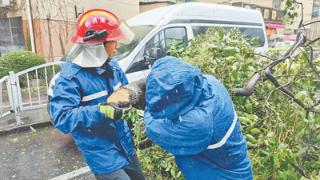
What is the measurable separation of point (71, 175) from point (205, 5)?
5003 millimetres

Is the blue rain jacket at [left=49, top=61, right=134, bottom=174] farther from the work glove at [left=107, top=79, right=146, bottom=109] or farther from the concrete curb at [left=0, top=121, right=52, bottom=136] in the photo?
the concrete curb at [left=0, top=121, right=52, bottom=136]

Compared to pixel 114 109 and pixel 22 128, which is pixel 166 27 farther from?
pixel 114 109

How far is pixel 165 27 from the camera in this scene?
6.03m

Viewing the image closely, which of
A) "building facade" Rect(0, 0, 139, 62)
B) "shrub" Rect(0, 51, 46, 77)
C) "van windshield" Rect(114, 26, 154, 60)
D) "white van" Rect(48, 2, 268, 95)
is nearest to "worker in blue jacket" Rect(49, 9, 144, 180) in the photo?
"white van" Rect(48, 2, 268, 95)

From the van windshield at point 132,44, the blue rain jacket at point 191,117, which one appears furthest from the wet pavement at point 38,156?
the blue rain jacket at point 191,117

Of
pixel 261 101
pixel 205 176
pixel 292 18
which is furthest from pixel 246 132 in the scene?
pixel 292 18

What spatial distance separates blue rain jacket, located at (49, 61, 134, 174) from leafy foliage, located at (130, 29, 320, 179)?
237 millimetres

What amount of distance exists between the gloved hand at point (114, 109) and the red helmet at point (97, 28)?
1.67 feet

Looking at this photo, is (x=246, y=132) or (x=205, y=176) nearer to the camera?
(x=205, y=176)

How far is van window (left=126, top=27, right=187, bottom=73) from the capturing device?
540 cm

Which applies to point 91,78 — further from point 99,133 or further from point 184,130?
point 184,130

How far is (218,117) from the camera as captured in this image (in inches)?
51.5

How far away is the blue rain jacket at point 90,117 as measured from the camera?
73.9 inches

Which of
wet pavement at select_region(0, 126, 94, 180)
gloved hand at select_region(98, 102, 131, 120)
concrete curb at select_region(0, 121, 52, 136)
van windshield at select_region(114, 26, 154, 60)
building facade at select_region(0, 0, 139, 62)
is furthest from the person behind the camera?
building facade at select_region(0, 0, 139, 62)
